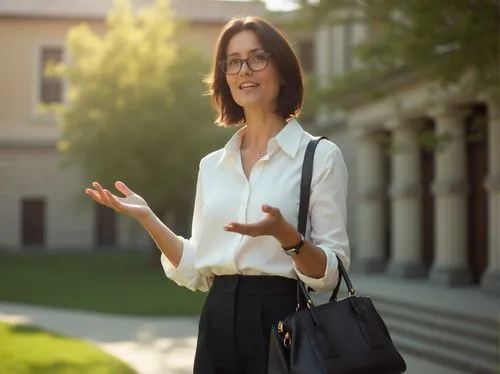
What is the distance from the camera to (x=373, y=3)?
9.20 meters

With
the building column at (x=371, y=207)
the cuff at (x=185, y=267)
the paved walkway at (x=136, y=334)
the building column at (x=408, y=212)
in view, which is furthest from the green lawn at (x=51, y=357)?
the building column at (x=371, y=207)

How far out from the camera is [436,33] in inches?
335

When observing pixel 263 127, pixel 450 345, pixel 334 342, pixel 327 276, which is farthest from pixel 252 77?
pixel 450 345

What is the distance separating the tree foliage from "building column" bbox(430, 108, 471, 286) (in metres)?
8.90

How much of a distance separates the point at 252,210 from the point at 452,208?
48.9ft

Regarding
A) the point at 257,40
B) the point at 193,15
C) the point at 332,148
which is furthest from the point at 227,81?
the point at 193,15

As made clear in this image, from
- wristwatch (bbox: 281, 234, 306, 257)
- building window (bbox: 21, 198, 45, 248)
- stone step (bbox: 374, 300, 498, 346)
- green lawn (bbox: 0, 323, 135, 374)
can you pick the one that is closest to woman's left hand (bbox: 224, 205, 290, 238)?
wristwatch (bbox: 281, 234, 306, 257)

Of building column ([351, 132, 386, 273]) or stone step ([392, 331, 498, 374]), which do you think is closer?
stone step ([392, 331, 498, 374])

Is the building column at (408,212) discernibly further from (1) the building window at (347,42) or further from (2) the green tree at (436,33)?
(2) the green tree at (436,33)

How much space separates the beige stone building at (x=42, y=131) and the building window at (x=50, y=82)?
44 millimetres

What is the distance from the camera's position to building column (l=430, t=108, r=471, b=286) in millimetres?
16688

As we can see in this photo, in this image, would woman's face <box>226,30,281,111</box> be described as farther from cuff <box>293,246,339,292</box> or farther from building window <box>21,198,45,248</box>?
building window <box>21,198,45,248</box>

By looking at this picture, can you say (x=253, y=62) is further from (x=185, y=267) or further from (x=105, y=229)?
(x=105, y=229)

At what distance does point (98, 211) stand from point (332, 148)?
34595 mm
